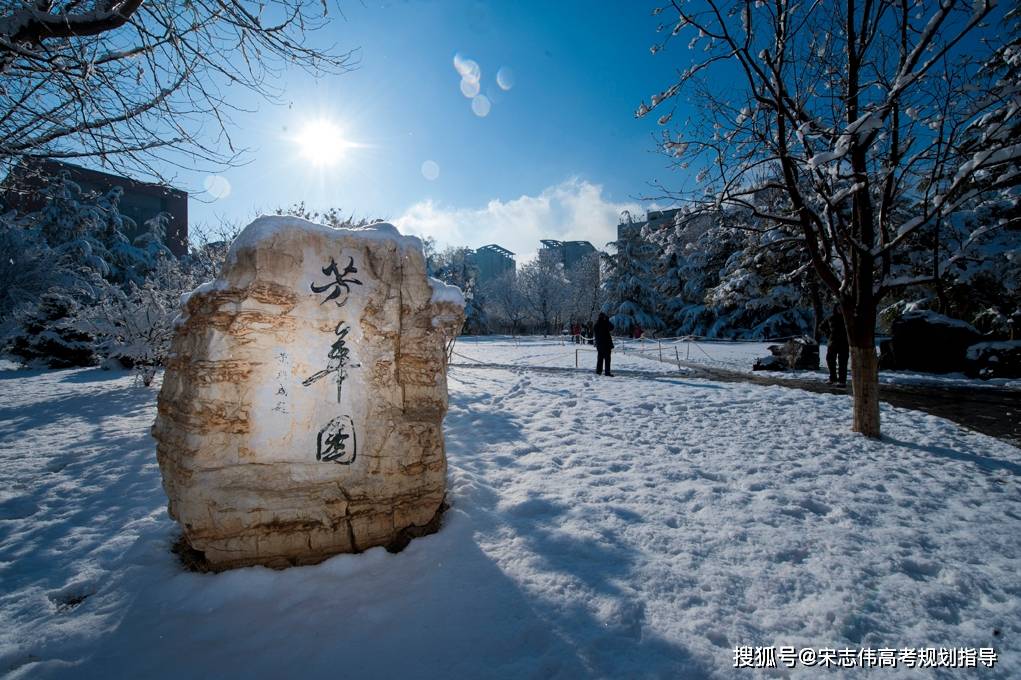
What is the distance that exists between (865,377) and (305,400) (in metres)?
6.58

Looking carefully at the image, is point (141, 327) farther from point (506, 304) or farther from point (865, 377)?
point (506, 304)

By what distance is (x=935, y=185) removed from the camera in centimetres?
501

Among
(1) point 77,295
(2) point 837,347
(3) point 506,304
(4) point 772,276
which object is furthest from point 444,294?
(3) point 506,304

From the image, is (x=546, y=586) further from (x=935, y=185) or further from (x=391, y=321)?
(x=935, y=185)

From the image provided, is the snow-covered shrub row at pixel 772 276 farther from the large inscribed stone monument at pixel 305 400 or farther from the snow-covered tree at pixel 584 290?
the snow-covered tree at pixel 584 290

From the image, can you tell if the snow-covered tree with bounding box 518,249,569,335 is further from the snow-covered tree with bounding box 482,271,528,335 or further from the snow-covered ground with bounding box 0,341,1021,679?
the snow-covered ground with bounding box 0,341,1021,679

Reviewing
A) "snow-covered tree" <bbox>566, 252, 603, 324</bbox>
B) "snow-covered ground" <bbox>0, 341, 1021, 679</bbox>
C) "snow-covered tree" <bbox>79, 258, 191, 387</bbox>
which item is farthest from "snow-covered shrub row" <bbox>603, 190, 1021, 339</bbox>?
"snow-covered tree" <bbox>79, 258, 191, 387</bbox>

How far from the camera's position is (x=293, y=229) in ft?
9.26

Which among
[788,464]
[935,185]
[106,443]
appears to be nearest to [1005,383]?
[935,185]

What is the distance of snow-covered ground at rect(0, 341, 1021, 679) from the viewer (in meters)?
2.04

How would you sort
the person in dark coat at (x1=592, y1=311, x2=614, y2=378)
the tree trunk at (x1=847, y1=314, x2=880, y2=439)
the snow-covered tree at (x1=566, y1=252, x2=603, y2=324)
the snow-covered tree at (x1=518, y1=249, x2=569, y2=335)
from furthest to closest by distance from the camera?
the snow-covered tree at (x1=518, y1=249, x2=569, y2=335) → the snow-covered tree at (x1=566, y1=252, x2=603, y2=324) → the person in dark coat at (x1=592, y1=311, x2=614, y2=378) → the tree trunk at (x1=847, y1=314, x2=880, y2=439)

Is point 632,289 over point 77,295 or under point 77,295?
over

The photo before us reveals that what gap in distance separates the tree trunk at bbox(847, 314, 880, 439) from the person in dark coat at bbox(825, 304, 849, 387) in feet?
13.6

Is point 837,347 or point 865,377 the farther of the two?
point 837,347
